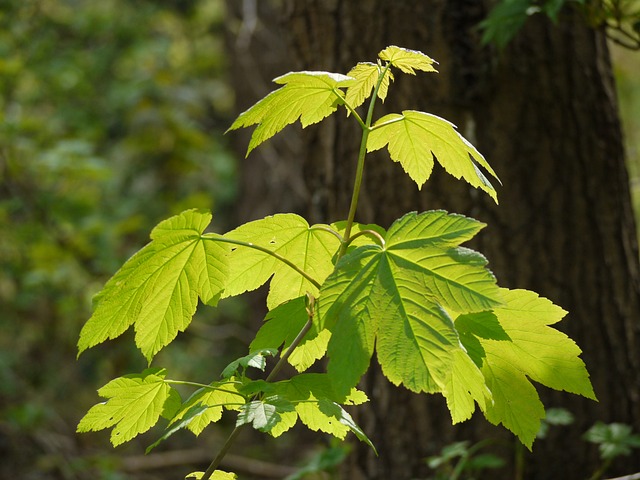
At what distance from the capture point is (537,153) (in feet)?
7.01

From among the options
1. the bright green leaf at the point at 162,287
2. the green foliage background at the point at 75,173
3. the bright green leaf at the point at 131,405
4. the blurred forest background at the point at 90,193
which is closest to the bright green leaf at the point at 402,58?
the bright green leaf at the point at 162,287

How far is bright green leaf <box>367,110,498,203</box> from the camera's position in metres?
1.09

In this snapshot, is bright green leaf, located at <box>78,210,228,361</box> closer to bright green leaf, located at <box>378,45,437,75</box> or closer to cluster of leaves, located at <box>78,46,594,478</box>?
cluster of leaves, located at <box>78,46,594,478</box>

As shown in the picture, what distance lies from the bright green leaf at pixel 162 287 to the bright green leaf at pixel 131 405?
0.05 meters

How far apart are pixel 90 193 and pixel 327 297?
4054 millimetres

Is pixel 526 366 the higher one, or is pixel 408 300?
pixel 408 300

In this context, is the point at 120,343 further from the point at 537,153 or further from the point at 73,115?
the point at 537,153

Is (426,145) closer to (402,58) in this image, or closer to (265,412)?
(402,58)

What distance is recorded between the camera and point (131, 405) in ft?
3.64

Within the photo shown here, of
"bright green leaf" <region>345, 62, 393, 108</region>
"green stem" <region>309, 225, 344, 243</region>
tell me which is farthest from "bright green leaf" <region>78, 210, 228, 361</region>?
"bright green leaf" <region>345, 62, 393, 108</region>

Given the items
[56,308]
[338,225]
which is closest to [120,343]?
[56,308]

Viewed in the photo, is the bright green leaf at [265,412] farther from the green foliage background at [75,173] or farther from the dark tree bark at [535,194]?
the green foliage background at [75,173]

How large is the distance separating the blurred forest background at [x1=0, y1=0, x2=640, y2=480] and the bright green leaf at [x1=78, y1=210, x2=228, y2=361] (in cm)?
298

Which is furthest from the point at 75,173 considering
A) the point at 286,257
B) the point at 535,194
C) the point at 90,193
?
the point at 286,257
